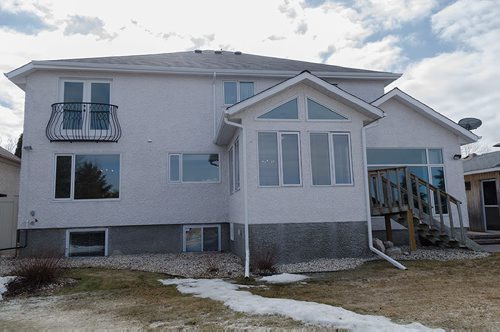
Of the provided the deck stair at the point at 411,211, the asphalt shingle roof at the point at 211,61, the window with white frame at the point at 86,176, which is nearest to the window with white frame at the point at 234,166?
the asphalt shingle roof at the point at 211,61

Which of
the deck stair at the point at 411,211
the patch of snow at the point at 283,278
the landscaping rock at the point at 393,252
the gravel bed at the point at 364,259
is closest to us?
the patch of snow at the point at 283,278

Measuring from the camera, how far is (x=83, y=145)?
12.1 meters

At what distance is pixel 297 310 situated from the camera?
5.12m

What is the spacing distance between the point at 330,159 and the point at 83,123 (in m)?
7.83

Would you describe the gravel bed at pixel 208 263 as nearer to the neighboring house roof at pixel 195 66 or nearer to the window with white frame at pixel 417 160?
the window with white frame at pixel 417 160

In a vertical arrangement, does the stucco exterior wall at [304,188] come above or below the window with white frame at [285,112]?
below

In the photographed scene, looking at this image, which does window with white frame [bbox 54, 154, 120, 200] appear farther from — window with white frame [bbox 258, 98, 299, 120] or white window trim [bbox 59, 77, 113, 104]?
window with white frame [bbox 258, 98, 299, 120]

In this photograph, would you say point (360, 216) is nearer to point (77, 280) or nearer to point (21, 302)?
point (77, 280)

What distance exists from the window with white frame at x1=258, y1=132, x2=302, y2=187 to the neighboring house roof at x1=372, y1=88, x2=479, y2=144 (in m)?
4.00

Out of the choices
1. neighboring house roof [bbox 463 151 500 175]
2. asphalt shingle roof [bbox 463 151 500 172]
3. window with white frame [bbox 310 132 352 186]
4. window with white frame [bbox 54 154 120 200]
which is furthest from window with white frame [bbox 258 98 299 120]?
asphalt shingle roof [bbox 463 151 500 172]

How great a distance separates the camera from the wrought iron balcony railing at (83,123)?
1193cm

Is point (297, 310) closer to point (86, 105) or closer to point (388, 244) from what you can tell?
point (388, 244)

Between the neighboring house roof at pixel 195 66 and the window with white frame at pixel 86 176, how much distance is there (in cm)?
286

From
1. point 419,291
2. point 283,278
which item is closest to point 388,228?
point 283,278
